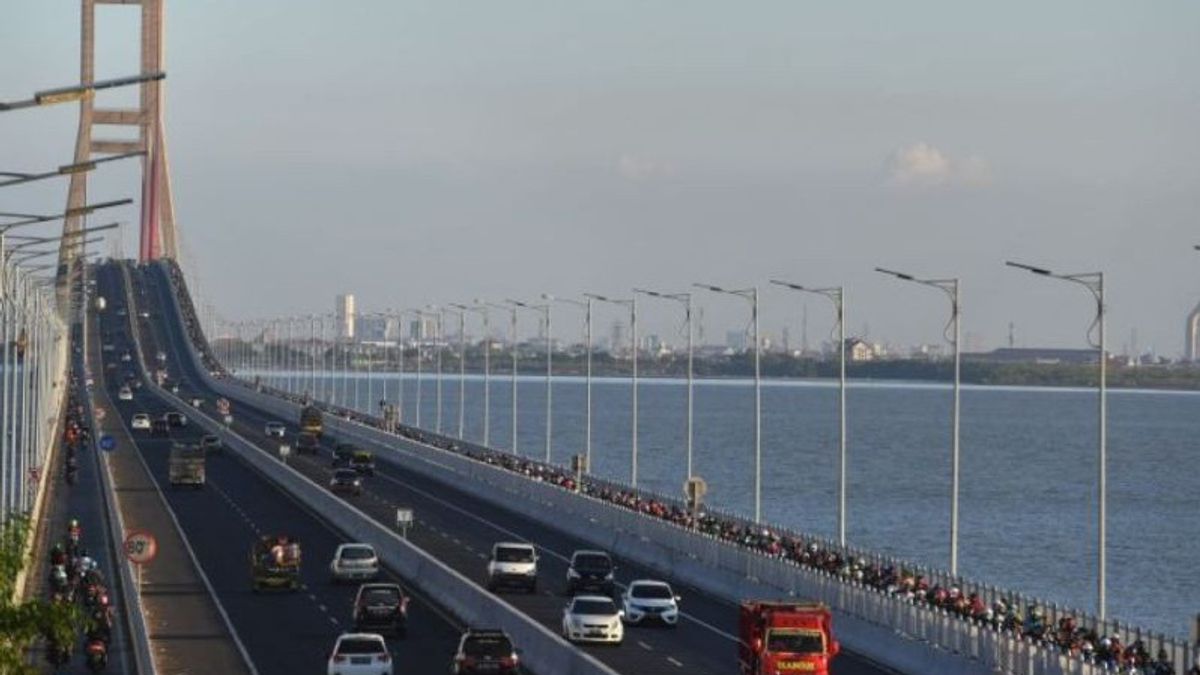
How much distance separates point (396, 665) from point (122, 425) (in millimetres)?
114005

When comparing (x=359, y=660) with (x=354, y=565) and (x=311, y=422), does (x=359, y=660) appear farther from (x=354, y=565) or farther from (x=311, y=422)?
(x=311, y=422)

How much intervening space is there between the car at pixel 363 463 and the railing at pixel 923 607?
3693 cm

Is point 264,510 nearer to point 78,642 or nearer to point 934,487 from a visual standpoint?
point 78,642

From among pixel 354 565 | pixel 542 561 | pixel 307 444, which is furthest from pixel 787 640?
pixel 307 444

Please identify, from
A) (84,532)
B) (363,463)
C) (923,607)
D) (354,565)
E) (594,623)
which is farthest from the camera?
(363,463)

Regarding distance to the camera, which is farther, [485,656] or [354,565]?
[354,565]

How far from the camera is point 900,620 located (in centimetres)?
5781

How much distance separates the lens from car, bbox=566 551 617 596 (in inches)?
2837

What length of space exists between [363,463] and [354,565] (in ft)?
178

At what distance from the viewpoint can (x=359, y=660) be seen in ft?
166

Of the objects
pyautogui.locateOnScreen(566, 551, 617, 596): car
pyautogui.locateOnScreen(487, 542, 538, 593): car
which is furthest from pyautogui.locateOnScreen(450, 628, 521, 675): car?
pyautogui.locateOnScreen(487, 542, 538, 593): car

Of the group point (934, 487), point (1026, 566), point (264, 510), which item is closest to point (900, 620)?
point (264, 510)

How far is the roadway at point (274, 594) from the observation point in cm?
5741

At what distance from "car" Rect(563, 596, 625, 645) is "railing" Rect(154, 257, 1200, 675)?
16.1ft
